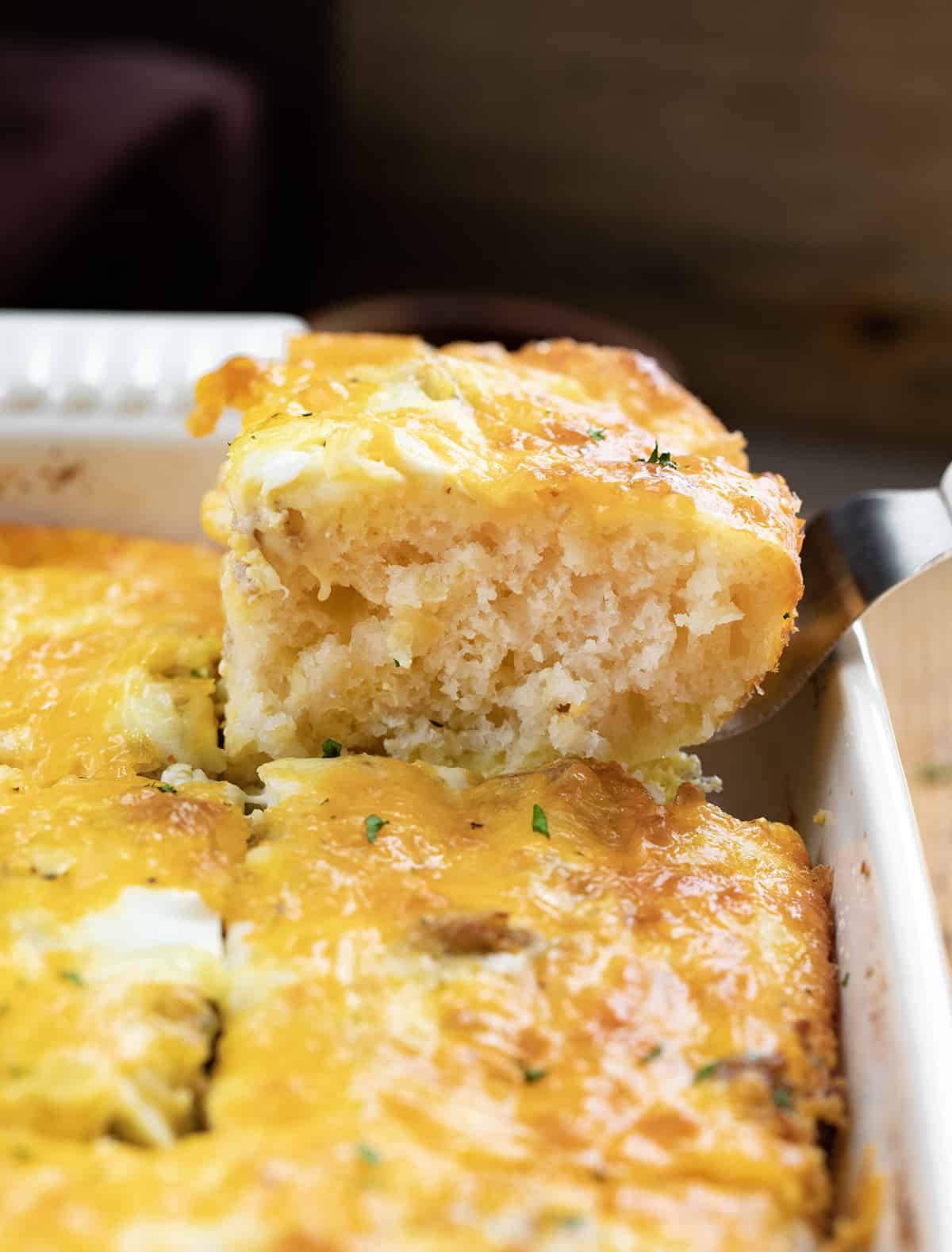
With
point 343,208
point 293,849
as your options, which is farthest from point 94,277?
point 293,849

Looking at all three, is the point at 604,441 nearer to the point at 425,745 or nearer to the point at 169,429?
the point at 425,745

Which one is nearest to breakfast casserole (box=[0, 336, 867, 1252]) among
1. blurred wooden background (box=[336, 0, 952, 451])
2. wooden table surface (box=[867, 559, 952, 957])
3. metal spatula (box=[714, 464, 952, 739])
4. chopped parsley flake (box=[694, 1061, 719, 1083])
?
chopped parsley flake (box=[694, 1061, 719, 1083])

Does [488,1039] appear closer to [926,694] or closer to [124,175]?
[926,694]

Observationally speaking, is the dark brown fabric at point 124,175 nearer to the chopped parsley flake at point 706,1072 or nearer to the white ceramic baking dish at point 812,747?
the white ceramic baking dish at point 812,747

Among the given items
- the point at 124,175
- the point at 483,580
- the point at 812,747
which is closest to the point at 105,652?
the point at 483,580

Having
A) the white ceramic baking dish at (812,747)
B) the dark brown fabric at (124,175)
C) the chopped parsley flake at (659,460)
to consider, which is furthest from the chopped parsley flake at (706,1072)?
the dark brown fabric at (124,175)

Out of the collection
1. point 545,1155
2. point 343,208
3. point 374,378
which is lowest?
point 545,1155
